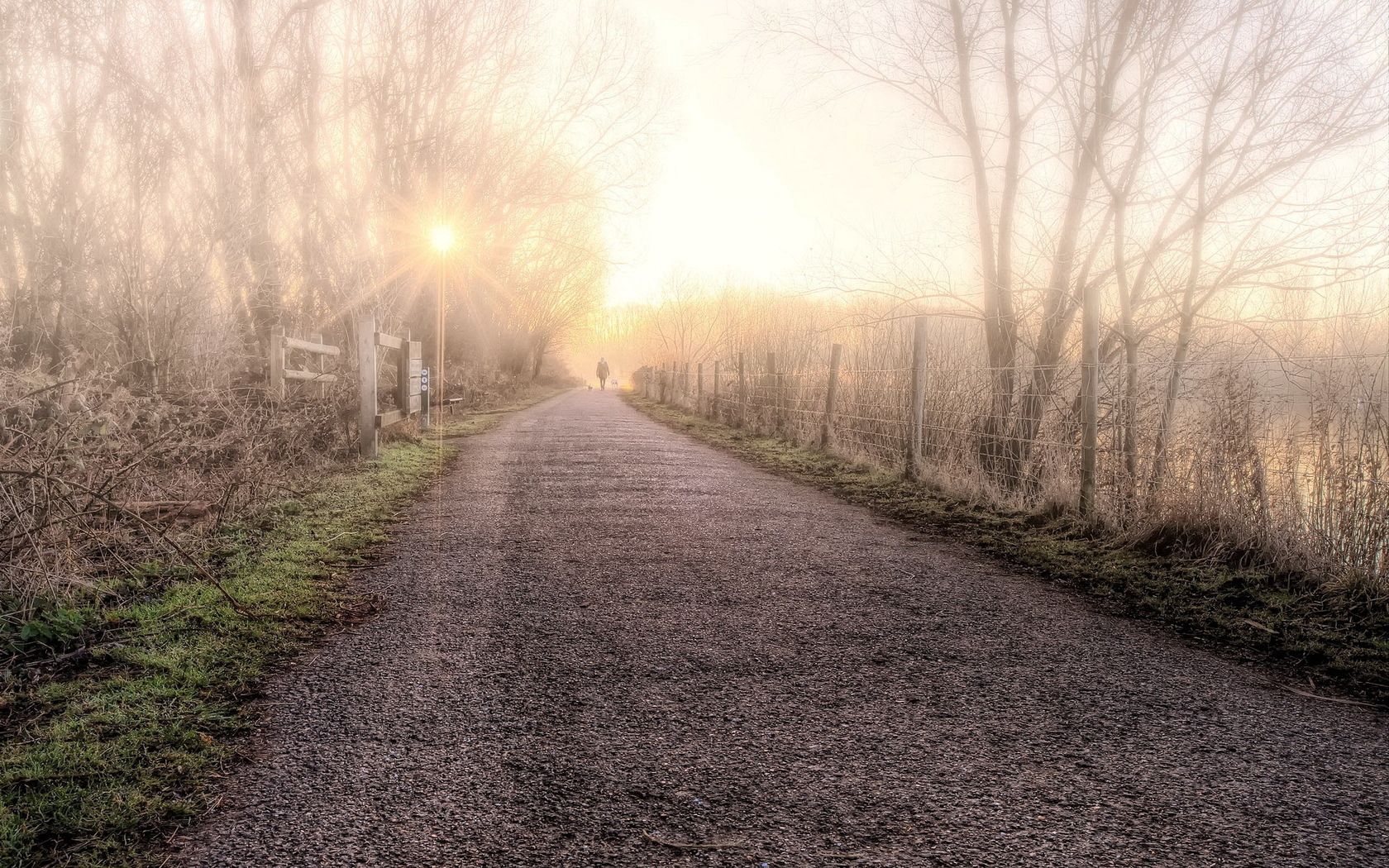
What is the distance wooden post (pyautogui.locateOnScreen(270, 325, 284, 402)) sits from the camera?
802 centimetres

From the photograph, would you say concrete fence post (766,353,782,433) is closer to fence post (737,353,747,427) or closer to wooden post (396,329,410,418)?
fence post (737,353,747,427)

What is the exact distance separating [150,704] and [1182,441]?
595 centimetres

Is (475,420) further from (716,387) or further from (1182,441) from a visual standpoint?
(1182,441)

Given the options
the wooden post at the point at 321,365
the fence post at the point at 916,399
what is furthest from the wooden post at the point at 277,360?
the fence post at the point at 916,399

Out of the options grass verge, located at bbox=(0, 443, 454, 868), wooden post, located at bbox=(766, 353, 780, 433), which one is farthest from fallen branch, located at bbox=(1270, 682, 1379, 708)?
wooden post, located at bbox=(766, 353, 780, 433)

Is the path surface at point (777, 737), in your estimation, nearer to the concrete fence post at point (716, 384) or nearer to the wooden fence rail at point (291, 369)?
the wooden fence rail at point (291, 369)

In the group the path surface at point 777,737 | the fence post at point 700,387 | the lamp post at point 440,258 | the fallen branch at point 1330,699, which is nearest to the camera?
the path surface at point 777,737

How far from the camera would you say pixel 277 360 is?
8.16 m

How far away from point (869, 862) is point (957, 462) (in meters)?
6.93

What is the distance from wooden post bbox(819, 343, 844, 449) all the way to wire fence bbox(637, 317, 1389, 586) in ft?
4.44

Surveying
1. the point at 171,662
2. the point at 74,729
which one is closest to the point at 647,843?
the point at 74,729

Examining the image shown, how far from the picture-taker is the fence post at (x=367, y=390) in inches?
372

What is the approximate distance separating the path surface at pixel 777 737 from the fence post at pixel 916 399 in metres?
4.14

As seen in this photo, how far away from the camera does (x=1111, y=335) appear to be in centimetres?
749
